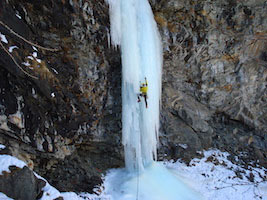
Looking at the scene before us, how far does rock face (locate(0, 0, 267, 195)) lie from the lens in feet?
12.5

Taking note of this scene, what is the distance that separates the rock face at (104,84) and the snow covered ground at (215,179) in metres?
0.37

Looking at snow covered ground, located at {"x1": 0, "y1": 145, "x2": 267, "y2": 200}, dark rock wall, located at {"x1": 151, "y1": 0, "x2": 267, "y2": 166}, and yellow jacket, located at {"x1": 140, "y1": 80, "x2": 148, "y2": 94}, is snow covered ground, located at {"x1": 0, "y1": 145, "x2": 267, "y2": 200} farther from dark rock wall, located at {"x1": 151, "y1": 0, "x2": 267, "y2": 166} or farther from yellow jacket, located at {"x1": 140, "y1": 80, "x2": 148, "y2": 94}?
yellow jacket, located at {"x1": 140, "y1": 80, "x2": 148, "y2": 94}

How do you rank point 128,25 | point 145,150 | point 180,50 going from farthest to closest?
point 180,50, point 145,150, point 128,25

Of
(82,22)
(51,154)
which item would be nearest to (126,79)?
(82,22)

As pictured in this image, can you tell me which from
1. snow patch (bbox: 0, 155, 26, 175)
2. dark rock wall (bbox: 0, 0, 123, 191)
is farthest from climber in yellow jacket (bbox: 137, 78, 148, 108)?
snow patch (bbox: 0, 155, 26, 175)

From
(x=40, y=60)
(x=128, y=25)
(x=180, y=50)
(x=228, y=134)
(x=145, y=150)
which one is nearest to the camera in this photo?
(x=40, y=60)

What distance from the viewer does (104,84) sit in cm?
567

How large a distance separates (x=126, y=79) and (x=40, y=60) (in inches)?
94.4

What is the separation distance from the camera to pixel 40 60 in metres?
4.04

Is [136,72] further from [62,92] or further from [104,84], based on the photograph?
[62,92]

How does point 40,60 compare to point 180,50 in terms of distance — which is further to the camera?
point 180,50

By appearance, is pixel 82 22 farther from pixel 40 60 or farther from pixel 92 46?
pixel 40 60

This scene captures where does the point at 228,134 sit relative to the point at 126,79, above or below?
below

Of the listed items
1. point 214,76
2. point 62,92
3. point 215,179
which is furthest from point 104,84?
point 214,76
